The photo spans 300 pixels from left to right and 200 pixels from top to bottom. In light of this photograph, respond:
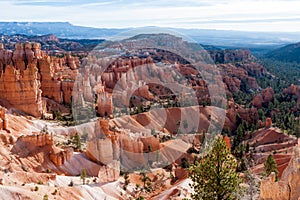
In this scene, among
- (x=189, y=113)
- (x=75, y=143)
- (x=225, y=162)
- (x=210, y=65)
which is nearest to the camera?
(x=225, y=162)

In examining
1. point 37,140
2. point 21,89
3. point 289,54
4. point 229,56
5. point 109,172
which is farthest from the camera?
point 289,54

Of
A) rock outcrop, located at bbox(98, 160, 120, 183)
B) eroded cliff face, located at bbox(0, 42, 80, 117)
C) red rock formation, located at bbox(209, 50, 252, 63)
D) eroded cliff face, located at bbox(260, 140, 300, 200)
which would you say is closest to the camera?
eroded cliff face, located at bbox(260, 140, 300, 200)

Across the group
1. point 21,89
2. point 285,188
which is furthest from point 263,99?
point 285,188

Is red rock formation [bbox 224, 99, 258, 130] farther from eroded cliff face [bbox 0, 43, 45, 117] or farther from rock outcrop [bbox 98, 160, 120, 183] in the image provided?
rock outcrop [bbox 98, 160, 120, 183]

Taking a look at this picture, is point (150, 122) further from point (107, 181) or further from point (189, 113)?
point (107, 181)

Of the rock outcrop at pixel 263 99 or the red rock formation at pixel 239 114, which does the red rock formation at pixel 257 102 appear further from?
the red rock formation at pixel 239 114

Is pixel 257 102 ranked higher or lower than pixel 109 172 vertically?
lower

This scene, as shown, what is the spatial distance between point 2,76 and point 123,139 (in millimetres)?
19390

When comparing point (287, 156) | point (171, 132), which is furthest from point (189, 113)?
point (287, 156)

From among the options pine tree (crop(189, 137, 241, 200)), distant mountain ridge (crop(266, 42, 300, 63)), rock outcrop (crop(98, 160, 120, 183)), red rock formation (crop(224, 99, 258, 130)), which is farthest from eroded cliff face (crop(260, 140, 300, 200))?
distant mountain ridge (crop(266, 42, 300, 63))

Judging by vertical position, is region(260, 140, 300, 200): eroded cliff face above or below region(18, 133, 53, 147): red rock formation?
above

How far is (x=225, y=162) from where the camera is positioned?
61.0ft

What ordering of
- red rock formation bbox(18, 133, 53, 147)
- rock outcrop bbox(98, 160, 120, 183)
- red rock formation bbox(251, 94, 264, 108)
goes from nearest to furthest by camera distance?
rock outcrop bbox(98, 160, 120, 183) < red rock formation bbox(18, 133, 53, 147) < red rock formation bbox(251, 94, 264, 108)

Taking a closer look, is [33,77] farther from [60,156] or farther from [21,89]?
[60,156]
